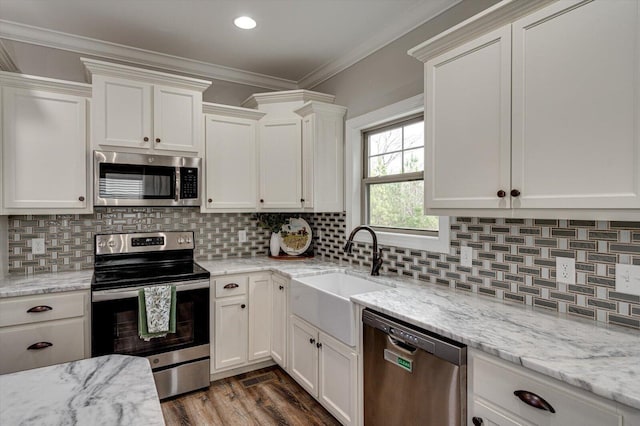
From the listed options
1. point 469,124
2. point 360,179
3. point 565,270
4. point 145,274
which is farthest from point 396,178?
point 145,274

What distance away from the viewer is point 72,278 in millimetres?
2465

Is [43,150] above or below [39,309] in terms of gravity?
above

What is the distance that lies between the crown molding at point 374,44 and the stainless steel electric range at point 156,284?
1900 mm

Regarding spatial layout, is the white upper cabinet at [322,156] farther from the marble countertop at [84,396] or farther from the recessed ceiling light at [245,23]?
the marble countertop at [84,396]

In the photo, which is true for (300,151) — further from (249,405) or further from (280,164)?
(249,405)

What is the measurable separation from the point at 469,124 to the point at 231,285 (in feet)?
6.69

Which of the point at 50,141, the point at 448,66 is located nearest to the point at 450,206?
the point at 448,66

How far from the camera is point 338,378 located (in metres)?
2.15

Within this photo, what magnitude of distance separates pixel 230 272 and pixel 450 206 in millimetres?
1745

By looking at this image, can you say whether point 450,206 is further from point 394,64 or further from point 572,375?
point 394,64

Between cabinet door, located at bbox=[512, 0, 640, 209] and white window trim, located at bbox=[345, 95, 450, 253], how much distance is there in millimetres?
815

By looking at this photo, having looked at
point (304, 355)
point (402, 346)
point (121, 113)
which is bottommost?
point (304, 355)

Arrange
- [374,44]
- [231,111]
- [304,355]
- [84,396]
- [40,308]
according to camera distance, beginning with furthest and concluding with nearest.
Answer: [231,111]
[374,44]
[304,355]
[40,308]
[84,396]

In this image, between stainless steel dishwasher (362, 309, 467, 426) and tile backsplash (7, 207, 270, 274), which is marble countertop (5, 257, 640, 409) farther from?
tile backsplash (7, 207, 270, 274)
